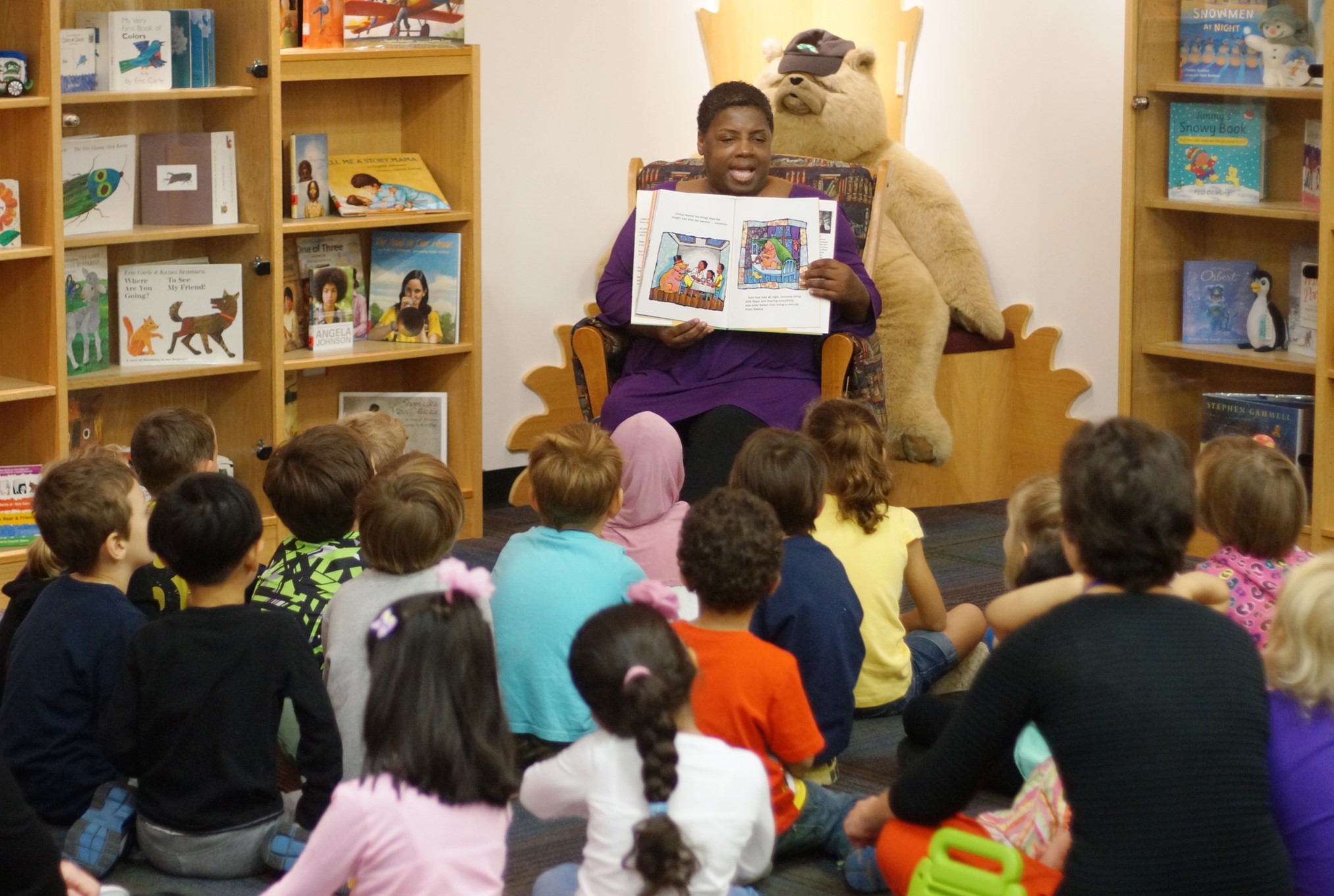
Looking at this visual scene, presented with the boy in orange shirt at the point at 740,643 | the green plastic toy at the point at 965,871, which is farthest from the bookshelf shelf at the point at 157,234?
the green plastic toy at the point at 965,871

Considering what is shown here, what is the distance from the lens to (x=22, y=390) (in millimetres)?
3686

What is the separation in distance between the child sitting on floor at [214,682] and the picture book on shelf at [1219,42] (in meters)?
2.83

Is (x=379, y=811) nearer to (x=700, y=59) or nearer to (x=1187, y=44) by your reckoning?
(x=1187, y=44)

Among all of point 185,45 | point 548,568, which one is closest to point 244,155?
point 185,45

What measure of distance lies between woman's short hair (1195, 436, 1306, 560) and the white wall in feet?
7.73

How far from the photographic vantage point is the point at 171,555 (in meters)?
2.18

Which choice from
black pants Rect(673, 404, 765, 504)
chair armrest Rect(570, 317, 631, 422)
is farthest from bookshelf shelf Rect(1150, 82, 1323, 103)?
chair armrest Rect(570, 317, 631, 422)

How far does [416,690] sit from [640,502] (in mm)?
1363

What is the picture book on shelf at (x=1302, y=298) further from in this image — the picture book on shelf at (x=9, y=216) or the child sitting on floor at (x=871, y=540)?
the picture book on shelf at (x=9, y=216)

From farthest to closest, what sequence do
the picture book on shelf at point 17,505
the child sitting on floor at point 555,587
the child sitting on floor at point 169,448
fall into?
the picture book on shelf at point 17,505 < the child sitting on floor at point 169,448 < the child sitting on floor at point 555,587

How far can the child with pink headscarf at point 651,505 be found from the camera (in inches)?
116

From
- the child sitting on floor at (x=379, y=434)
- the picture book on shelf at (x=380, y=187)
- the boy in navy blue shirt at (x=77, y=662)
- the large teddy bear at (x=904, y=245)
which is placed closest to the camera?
the boy in navy blue shirt at (x=77, y=662)

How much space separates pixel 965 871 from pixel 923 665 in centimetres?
124

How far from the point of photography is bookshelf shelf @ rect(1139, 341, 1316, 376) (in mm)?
3945
